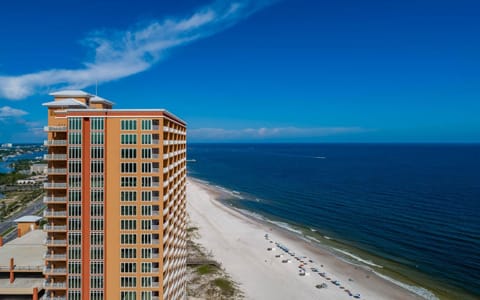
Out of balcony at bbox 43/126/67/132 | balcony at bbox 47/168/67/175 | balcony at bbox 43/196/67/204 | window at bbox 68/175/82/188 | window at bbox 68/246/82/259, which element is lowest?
window at bbox 68/246/82/259

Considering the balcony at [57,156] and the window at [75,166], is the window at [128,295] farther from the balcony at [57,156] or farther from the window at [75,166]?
the balcony at [57,156]

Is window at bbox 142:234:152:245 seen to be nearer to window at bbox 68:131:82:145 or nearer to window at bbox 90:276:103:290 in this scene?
window at bbox 90:276:103:290

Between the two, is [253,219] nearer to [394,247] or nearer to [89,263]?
[394,247]

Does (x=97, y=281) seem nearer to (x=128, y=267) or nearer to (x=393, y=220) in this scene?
(x=128, y=267)

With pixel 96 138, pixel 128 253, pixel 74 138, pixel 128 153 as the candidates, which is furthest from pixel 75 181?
pixel 128 253

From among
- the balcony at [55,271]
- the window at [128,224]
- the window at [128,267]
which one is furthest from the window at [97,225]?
the balcony at [55,271]

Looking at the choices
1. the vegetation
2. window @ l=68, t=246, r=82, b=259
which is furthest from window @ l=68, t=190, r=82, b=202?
the vegetation
